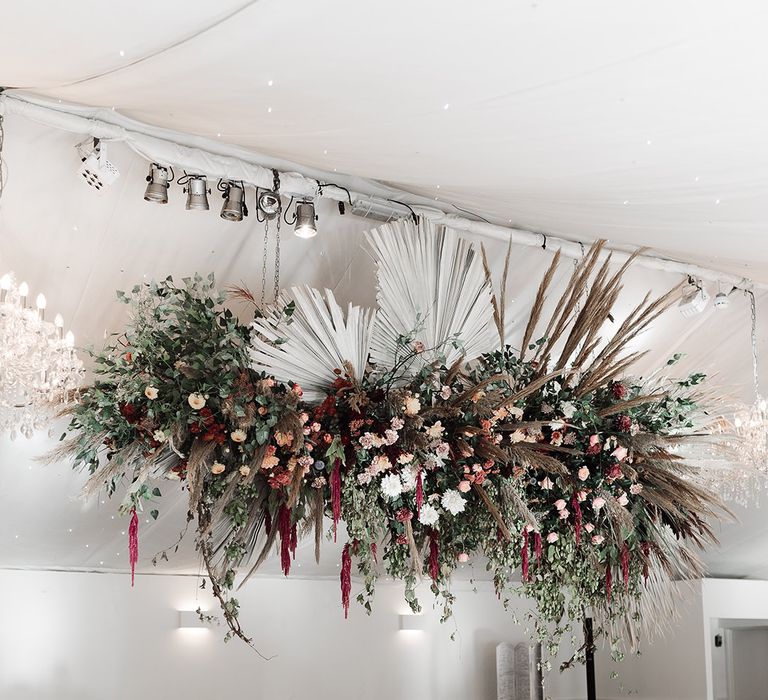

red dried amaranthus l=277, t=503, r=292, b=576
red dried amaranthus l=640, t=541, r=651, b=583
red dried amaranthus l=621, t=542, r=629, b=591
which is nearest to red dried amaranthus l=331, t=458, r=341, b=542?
red dried amaranthus l=277, t=503, r=292, b=576

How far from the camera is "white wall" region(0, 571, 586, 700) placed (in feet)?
20.4

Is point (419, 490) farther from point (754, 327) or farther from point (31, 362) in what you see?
point (754, 327)

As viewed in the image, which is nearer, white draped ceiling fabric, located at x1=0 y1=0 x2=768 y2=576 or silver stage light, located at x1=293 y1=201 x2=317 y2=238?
white draped ceiling fabric, located at x1=0 y1=0 x2=768 y2=576

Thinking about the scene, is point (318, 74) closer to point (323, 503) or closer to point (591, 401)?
point (323, 503)

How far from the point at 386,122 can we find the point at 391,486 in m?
1.50

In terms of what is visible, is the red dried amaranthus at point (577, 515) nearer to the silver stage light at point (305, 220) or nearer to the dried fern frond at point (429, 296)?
the dried fern frond at point (429, 296)

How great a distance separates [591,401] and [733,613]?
218 inches

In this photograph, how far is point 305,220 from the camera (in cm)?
423

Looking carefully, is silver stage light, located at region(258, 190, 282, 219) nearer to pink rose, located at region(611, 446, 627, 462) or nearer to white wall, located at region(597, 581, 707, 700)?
pink rose, located at region(611, 446, 627, 462)

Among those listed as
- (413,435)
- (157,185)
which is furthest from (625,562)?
(157,185)

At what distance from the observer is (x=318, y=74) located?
105 inches

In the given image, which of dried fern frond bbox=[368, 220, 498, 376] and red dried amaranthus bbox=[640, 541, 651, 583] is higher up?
dried fern frond bbox=[368, 220, 498, 376]

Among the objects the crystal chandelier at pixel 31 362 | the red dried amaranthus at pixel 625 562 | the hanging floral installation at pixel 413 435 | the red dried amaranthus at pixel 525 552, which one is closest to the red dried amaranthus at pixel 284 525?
the hanging floral installation at pixel 413 435

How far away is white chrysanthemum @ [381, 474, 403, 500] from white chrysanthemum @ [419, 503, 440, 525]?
0.19 m
